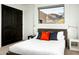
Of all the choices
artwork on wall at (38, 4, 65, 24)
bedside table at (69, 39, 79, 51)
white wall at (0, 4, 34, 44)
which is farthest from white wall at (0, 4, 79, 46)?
bedside table at (69, 39, 79, 51)

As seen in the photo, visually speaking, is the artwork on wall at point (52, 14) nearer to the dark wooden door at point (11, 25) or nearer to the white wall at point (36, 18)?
the white wall at point (36, 18)

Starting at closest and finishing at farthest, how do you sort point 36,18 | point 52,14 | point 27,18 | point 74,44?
point 74,44
point 52,14
point 36,18
point 27,18

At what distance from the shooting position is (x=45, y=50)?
2.20 metres

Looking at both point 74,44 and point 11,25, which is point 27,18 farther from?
point 74,44

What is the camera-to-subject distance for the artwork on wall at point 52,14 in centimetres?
466

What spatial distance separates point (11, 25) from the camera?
193 inches

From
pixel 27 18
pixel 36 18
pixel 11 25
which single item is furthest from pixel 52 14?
pixel 11 25

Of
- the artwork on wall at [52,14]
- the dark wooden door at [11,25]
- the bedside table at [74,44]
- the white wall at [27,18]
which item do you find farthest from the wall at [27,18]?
the bedside table at [74,44]

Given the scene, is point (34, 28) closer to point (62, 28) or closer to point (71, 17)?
point (62, 28)

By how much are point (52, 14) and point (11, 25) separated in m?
1.96

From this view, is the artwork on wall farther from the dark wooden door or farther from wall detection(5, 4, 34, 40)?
the dark wooden door

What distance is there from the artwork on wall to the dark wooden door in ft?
3.92

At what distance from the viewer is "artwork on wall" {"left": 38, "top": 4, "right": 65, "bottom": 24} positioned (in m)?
4.66
